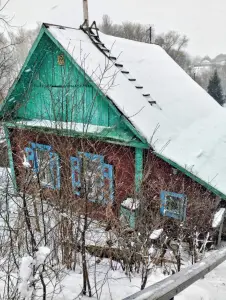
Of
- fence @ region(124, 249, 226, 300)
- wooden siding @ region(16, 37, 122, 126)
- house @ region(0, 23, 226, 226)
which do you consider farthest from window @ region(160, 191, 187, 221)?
fence @ region(124, 249, 226, 300)

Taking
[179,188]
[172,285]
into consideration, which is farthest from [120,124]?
[172,285]

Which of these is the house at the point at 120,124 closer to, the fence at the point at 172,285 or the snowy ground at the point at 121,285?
the snowy ground at the point at 121,285

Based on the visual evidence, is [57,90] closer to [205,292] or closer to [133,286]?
[133,286]

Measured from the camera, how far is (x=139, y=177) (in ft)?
24.9

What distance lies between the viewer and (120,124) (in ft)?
25.3

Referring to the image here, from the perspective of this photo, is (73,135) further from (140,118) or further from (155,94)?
(155,94)

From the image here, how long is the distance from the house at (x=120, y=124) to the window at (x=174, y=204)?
26mm

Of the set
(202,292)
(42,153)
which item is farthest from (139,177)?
(202,292)

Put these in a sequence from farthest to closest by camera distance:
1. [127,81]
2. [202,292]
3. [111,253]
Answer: [127,81]
[111,253]
[202,292]

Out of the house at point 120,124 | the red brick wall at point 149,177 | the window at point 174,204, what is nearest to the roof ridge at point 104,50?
the house at point 120,124

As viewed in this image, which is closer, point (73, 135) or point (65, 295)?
point (65, 295)

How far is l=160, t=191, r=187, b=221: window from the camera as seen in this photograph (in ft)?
23.4

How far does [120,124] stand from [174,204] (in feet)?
8.57

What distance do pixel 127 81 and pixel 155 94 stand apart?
1.24 meters
